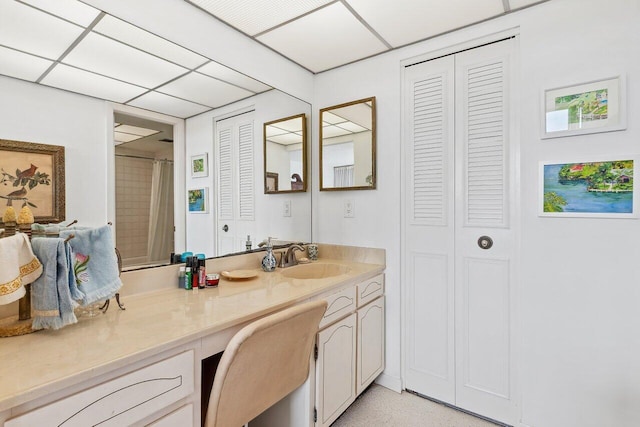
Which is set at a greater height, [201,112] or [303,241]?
[201,112]

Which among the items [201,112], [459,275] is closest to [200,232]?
[201,112]

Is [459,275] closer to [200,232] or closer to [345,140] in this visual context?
[345,140]

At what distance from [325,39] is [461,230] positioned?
144cm

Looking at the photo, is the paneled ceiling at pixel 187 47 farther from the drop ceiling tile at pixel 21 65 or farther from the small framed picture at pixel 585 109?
the small framed picture at pixel 585 109

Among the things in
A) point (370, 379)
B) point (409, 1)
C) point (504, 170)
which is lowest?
point (370, 379)

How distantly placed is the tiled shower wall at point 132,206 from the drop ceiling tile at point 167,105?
267mm

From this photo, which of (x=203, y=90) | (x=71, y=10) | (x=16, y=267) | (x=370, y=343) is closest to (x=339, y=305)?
(x=370, y=343)

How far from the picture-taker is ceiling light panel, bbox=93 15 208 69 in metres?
1.38

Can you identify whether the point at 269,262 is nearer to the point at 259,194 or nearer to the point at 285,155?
the point at 259,194

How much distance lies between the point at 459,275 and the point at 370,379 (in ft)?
2.81

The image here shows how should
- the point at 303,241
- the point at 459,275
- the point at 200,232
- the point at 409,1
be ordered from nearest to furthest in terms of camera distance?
the point at 409,1 < the point at 200,232 < the point at 459,275 < the point at 303,241

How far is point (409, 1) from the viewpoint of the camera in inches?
64.6

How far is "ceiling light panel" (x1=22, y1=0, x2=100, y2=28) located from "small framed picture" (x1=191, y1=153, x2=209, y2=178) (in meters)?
0.70

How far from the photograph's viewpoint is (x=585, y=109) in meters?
1.56
